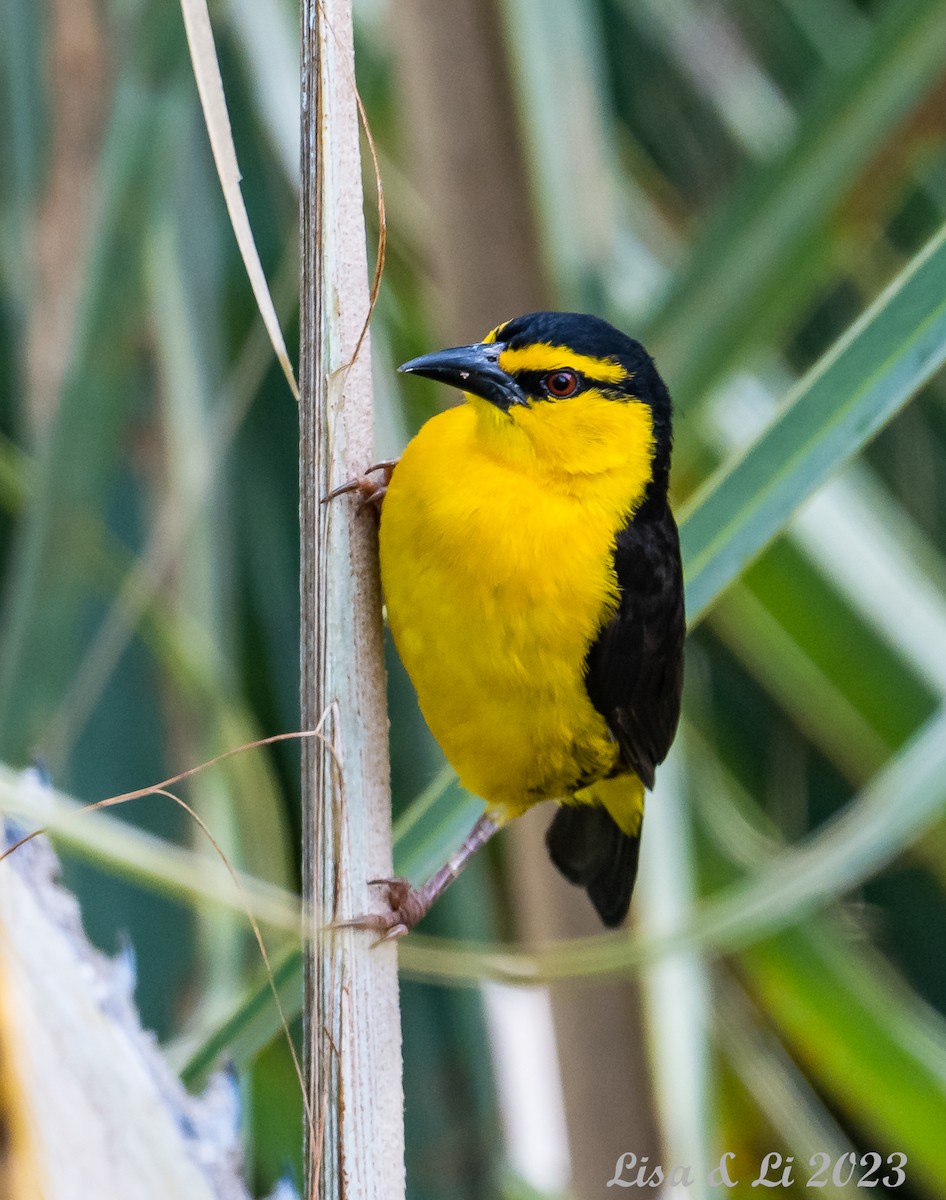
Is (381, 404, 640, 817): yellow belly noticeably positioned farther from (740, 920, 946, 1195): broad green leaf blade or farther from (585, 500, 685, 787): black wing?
(740, 920, 946, 1195): broad green leaf blade

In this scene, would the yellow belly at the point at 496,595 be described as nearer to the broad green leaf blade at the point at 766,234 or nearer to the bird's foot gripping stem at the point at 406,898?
the bird's foot gripping stem at the point at 406,898

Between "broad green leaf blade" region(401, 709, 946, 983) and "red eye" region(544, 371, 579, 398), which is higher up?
"red eye" region(544, 371, 579, 398)

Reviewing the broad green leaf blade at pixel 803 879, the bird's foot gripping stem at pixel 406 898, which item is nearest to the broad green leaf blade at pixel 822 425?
the broad green leaf blade at pixel 803 879

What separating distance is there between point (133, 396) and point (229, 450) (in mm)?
265

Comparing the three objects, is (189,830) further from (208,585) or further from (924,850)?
(924,850)

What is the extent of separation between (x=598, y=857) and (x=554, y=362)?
1.98ft

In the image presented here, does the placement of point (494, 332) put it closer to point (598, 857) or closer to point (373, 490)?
point (373, 490)

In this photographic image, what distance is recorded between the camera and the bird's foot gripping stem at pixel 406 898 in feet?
2.83

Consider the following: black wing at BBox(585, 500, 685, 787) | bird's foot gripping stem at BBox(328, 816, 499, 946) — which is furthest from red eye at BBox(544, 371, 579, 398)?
bird's foot gripping stem at BBox(328, 816, 499, 946)

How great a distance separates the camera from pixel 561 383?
1.36 m

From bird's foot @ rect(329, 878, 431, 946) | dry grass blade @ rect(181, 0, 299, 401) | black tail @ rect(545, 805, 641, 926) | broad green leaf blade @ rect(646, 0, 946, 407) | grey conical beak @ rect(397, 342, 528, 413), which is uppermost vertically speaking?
broad green leaf blade @ rect(646, 0, 946, 407)

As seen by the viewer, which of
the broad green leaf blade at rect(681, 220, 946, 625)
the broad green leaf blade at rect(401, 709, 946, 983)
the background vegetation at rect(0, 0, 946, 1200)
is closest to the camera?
the broad green leaf blade at rect(681, 220, 946, 625)

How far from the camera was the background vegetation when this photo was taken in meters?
1.19

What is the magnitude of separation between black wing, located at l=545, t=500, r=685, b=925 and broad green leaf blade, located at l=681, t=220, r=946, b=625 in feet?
1.07
